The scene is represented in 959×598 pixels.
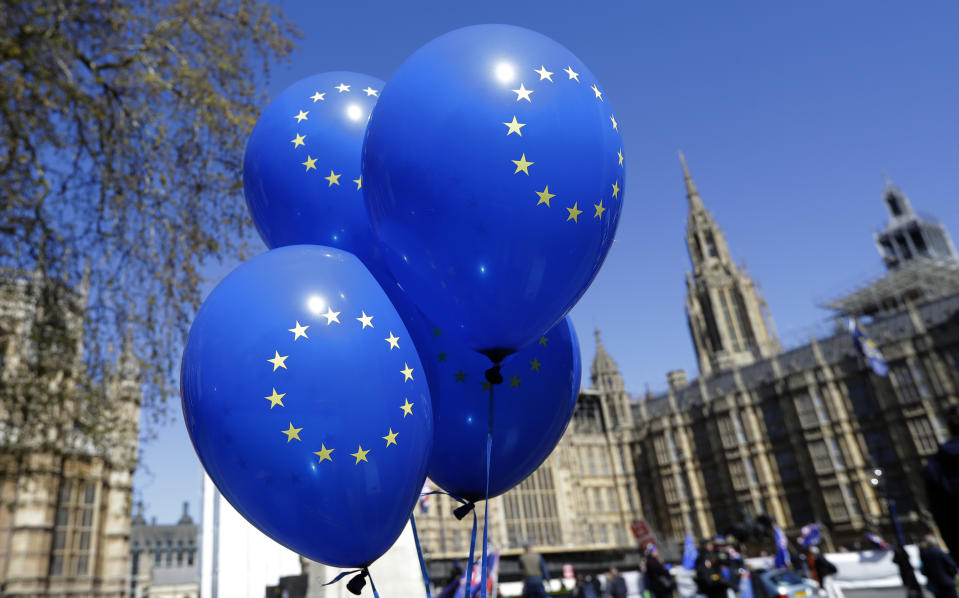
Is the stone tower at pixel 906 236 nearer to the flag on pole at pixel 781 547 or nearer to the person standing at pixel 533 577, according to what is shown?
the flag on pole at pixel 781 547

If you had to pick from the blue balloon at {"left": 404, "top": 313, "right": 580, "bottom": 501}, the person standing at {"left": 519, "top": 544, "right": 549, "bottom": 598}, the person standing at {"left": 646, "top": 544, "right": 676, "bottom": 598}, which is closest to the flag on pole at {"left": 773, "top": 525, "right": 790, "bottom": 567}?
the person standing at {"left": 646, "top": 544, "right": 676, "bottom": 598}

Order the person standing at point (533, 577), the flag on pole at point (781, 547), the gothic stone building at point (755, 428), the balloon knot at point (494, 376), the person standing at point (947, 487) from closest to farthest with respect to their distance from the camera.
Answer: the balloon knot at point (494, 376)
the person standing at point (947, 487)
the person standing at point (533, 577)
the flag on pole at point (781, 547)
the gothic stone building at point (755, 428)

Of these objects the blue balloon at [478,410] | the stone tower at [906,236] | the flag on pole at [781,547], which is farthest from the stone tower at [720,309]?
the blue balloon at [478,410]

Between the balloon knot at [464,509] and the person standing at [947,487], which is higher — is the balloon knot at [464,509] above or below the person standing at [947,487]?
above

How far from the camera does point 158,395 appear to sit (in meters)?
7.25

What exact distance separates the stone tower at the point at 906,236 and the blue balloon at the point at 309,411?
66.0 m

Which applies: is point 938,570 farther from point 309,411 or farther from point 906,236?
point 906,236

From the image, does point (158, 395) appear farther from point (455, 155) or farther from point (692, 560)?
point (692, 560)

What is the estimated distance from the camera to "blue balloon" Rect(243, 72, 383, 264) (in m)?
2.79

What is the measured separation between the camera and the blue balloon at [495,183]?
2125 mm

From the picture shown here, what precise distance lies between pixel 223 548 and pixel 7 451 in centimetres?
524

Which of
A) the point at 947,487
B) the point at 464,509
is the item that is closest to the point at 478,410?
the point at 464,509

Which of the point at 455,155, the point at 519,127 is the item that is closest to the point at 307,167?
the point at 455,155

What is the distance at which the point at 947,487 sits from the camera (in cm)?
343
